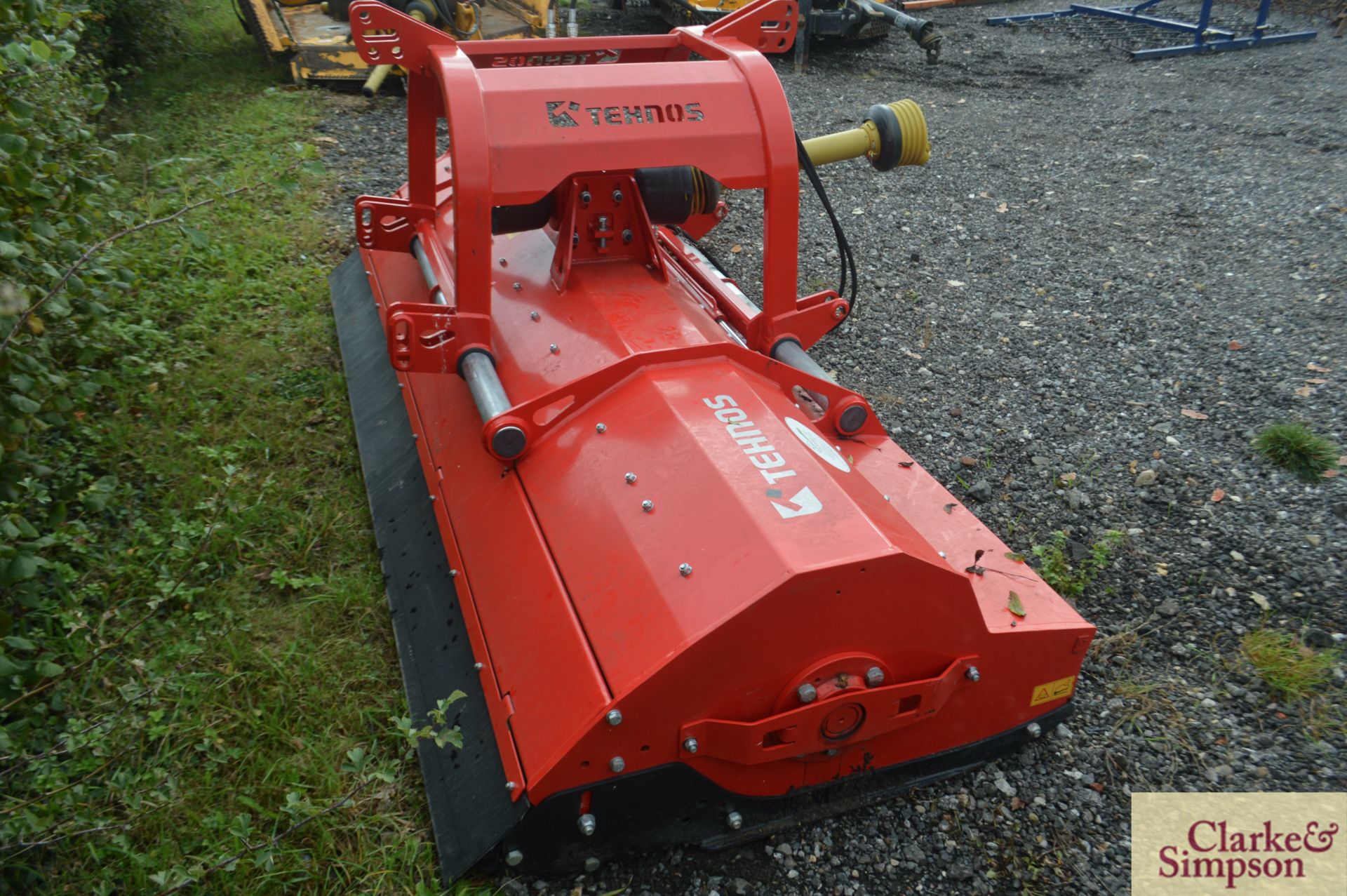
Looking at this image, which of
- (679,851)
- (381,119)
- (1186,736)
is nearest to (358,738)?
(679,851)

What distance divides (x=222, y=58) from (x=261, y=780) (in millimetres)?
7015

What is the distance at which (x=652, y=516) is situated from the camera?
2109mm

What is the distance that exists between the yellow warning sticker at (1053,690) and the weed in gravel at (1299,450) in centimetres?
175

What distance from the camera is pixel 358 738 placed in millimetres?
2492

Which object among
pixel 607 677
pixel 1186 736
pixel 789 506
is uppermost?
pixel 789 506

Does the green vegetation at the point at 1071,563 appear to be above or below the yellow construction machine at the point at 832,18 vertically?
below

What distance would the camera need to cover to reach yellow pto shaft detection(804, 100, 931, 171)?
9.86 ft

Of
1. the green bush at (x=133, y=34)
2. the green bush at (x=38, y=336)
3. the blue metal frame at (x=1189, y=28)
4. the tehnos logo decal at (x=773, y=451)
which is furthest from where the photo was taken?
the blue metal frame at (x=1189, y=28)

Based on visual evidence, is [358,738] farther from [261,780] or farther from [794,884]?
[794,884]

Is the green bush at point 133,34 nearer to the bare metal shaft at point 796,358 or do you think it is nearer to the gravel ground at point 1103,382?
the gravel ground at point 1103,382

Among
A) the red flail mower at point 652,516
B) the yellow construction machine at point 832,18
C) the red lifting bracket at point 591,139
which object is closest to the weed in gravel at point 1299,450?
the red flail mower at point 652,516

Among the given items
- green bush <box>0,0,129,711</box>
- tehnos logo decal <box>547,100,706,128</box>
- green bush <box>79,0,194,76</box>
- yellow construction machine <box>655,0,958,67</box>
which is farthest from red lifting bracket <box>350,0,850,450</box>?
yellow construction machine <box>655,0,958,67</box>

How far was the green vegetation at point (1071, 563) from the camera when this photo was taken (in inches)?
120

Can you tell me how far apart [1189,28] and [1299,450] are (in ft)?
24.1
